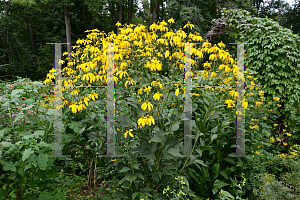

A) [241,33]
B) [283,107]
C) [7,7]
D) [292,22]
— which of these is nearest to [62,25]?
[7,7]

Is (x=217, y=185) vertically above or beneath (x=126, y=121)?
beneath

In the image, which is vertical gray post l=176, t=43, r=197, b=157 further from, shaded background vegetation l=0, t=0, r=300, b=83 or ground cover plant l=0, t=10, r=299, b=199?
shaded background vegetation l=0, t=0, r=300, b=83

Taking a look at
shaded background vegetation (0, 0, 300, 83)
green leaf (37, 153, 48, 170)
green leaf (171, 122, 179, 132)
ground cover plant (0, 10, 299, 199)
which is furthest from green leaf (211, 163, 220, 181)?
shaded background vegetation (0, 0, 300, 83)

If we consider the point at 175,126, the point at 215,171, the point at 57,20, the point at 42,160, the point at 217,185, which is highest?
the point at 57,20

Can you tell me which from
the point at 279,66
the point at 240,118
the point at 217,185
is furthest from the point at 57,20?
the point at 217,185

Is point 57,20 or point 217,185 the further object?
point 57,20

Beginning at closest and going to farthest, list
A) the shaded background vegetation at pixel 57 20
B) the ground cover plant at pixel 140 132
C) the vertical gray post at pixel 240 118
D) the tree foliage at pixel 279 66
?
the ground cover plant at pixel 140 132, the vertical gray post at pixel 240 118, the tree foliage at pixel 279 66, the shaded background vegetation at pixel 57 20

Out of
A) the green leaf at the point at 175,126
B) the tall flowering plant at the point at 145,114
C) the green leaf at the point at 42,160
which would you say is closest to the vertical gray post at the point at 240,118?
the tall flowering plant at the point at 145,114

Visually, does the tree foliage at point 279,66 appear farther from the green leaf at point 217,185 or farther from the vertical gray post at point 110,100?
the vertical gray post at point 110,100

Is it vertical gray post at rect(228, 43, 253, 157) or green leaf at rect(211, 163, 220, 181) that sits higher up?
vertical gray post at rect(228, 43, 253, 157)

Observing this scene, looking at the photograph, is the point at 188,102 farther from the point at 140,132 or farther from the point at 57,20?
the point at 57,20

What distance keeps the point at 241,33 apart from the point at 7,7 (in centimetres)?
1020

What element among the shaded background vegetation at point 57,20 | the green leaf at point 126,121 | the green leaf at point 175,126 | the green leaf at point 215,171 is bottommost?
the green leaf at point 215,171

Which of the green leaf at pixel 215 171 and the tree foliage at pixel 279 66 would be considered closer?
the green leaf at pixel 215 171
